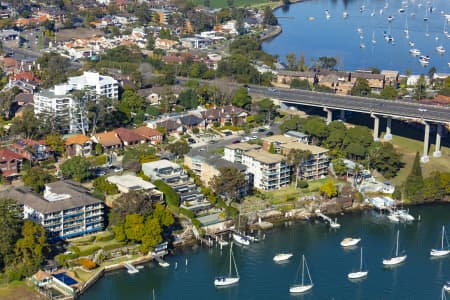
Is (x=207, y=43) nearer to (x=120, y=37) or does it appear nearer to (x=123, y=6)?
(x=120, y=37)

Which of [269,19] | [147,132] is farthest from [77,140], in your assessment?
[269,19]

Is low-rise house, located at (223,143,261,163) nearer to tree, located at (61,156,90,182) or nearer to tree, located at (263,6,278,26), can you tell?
tree, located at (61,156,90,182)

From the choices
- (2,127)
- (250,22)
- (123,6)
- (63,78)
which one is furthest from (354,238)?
(123,6)

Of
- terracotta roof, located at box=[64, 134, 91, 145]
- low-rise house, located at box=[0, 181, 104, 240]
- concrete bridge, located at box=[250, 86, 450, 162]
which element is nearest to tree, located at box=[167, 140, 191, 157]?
terracotta roof, located at box=[64, 134, 91, 145]

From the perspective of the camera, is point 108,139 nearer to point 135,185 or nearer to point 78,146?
point 78,146

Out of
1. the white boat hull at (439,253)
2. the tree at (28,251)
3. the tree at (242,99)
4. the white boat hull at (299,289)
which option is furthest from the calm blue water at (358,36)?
the tree at (28,251)

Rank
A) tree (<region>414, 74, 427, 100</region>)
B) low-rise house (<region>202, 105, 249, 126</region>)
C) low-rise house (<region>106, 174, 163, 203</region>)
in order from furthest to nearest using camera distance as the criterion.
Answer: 1. tree (<region>414, 74, 427, 100</region>)
2. low-rise house (<region>202, 105, 249, 126</region>)
3. low-rise house (<region>106, 174, 163, 203</region>)
